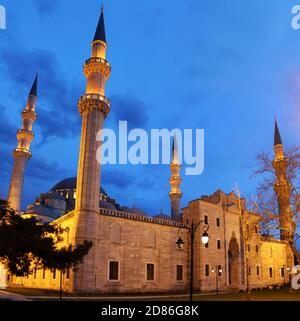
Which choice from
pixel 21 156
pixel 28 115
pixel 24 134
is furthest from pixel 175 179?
pixel 28 115

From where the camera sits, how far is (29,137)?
165 feet

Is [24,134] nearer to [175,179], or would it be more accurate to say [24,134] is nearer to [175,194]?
[175,179]

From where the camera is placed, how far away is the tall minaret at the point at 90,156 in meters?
31.1

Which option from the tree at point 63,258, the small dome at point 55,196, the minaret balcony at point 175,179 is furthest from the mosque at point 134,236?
the tree at point 63,258

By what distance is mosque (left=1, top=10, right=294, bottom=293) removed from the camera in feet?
103

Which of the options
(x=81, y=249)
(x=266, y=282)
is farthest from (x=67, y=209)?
(x=81, y=249)

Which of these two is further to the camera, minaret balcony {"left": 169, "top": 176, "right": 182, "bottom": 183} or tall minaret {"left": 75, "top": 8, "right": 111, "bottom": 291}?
minaret balcony {"left": 169, "top": 176, "right": 182, "bottom": 183}

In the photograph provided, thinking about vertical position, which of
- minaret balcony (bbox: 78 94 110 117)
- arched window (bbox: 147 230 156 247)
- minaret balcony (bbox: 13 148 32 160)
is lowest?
arched window (bbox: 147 230 156 247)

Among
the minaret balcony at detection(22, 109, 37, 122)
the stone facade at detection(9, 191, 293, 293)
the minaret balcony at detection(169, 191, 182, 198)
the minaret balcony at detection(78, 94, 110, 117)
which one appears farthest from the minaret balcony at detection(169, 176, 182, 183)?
the minaret balcony at detection(22, 109, 37, 122)

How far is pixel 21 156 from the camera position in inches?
1912

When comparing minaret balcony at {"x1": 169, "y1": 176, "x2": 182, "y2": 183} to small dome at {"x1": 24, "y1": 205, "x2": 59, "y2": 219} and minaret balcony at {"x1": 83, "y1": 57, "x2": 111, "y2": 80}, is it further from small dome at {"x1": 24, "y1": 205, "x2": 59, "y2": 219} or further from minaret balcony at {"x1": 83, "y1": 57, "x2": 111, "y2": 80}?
minaret balcony at {"x1": 83, "y1": 57, "x2": 111, "y2": 80}

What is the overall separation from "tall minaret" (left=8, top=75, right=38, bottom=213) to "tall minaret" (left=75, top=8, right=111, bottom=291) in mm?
16850
